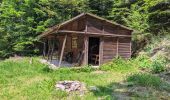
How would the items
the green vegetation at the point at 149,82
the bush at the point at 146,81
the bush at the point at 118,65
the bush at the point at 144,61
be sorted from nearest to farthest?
the green vegetation at the point at 149,82 → the bush at the point at 146,81 → the bush at the point at 144,61 → the bush at the point at 118,65

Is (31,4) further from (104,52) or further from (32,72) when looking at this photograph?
(32,72)

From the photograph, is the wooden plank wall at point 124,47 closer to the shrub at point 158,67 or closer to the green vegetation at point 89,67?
the green vegetation at point 89,67

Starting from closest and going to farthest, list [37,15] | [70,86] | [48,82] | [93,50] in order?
[70,86]
[48,82]
[93,50]
[37,15]

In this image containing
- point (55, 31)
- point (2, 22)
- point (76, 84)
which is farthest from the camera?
point (2, 22)

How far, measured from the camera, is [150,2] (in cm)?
2495

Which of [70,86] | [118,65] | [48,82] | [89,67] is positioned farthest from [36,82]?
[118,65]

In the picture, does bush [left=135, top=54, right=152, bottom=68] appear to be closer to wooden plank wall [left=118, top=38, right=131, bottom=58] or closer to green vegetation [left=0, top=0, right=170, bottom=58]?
wooden plank wall [left=118, top=38, right=131, bottom=58]

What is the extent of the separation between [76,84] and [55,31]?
848cm

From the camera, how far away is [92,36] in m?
20.9

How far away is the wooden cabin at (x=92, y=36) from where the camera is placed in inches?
798

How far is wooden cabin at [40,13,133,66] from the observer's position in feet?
66.5

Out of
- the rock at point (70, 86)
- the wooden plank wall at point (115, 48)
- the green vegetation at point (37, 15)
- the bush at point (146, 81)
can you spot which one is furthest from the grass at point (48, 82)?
the green vegetation at point (37, 15)

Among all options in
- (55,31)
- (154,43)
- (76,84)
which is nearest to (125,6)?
(154,43)

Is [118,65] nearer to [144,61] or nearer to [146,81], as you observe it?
[144,61]
